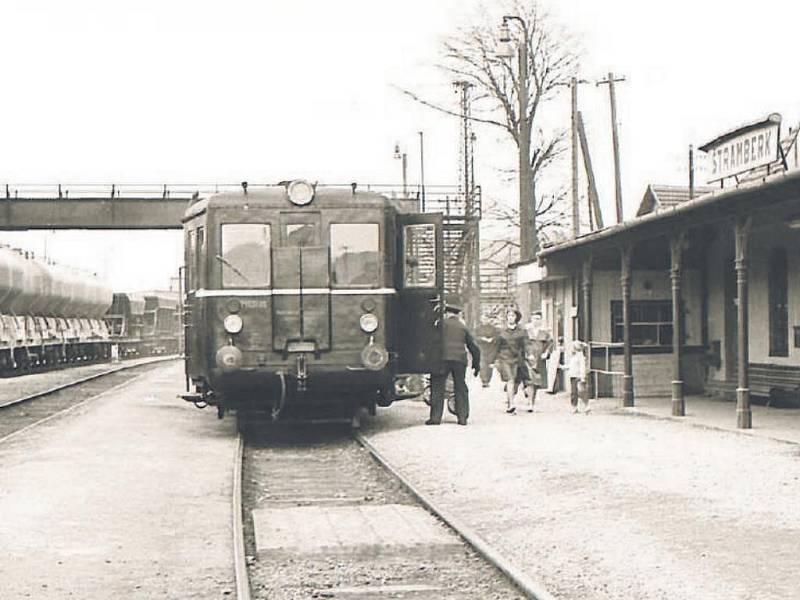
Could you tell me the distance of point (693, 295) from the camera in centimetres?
2384

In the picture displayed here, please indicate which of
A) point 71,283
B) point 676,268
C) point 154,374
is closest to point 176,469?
point 676,268

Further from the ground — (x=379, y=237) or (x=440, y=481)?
(x=379, y=237)

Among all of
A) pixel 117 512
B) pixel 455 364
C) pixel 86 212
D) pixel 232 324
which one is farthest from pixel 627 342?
pixel 86 212

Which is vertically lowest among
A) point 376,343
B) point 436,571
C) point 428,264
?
point 436,571

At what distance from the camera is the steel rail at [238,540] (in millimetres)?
7981

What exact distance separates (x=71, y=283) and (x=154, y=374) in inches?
316

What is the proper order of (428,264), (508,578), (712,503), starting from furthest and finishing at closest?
(428,264)
(712,503)
(508,578)

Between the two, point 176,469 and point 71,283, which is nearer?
point 176,469

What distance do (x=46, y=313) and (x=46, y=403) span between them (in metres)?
16.9

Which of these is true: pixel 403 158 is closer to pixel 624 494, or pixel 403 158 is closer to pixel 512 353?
pixel 512 353

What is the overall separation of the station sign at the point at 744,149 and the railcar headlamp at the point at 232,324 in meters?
7.69

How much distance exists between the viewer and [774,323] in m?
21.0

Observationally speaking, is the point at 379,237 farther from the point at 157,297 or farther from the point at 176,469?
the point at 157,297

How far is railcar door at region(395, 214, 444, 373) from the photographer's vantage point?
56.2 feet
